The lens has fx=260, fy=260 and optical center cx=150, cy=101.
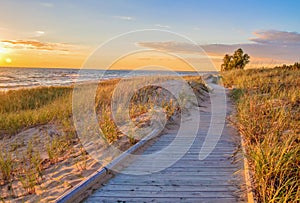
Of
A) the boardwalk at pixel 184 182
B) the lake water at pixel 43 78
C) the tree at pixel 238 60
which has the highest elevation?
the tree at pixel 238 60

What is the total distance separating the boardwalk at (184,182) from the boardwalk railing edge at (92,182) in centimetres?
10

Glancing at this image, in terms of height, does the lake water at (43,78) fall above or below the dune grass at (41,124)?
above

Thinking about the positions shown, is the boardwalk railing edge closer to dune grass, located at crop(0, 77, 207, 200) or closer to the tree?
dune grass, located at crop(0, 77, 207, 200)

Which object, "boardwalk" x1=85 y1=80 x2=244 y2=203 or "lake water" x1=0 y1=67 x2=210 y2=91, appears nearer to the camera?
"boardwalk" x1=85 y1=80 x2=244 y2=203

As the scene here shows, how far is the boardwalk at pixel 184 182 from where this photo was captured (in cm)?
332

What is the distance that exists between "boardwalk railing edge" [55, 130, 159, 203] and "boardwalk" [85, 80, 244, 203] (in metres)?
0.10

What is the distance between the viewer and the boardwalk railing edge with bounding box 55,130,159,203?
318 cm

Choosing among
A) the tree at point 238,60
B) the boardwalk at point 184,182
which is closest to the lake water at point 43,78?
the tree at point 238,60

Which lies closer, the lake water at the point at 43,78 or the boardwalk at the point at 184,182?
the boardwalk at the point at 184,182

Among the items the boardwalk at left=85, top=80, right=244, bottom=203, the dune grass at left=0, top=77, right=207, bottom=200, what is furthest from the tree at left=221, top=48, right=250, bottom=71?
the boardwalk at left=85, top=80, right=244, bottom=203

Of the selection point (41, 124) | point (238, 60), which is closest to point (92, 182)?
point (41, 124)

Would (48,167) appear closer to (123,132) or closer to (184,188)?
(123,132)

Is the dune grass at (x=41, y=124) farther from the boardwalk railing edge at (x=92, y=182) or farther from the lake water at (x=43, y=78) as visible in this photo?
the lake water at (x=43, y=78)

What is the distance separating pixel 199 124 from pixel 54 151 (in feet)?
13.0
